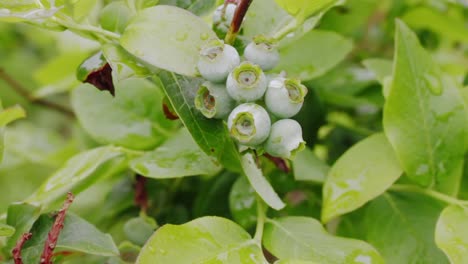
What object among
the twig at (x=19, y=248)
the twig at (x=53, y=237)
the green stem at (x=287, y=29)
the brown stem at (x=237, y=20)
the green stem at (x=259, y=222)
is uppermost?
the brown stem at (x=237, y=20)

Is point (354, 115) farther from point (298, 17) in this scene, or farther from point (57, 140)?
point (57, 140)

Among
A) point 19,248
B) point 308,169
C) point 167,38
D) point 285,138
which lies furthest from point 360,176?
point 19,248

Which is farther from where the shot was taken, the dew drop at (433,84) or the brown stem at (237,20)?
the dew drop at (433,84)

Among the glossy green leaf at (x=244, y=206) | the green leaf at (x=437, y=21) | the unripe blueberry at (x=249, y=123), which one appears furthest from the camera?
the green leaf at (x=437, y=21)

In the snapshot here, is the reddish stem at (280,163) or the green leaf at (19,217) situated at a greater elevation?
the reddish stem at (280,163)

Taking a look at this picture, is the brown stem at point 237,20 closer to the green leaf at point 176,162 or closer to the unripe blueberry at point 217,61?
the unripe blueberry at point 217,61

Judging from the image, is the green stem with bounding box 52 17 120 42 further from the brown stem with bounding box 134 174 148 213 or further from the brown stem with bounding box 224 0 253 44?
the brown stem with bounding box 134 174 148 213

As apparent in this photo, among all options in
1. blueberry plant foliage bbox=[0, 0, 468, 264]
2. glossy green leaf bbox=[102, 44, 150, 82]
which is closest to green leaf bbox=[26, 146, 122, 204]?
blueberry plant foliage bbox=[0, 0, 468, 264]

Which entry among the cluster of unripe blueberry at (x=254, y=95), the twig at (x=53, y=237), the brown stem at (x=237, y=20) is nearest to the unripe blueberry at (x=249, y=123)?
the cluster of unripe blueberry at (x=254, y=95)

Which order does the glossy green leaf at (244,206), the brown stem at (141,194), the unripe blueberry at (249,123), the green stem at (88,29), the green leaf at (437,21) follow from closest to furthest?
the unripe blueberry at (249,123) < the green stem at (88,29) < the glossy green leaf at (244,206) < the brown stem at (141,194) < the green leaf at (437,21)
